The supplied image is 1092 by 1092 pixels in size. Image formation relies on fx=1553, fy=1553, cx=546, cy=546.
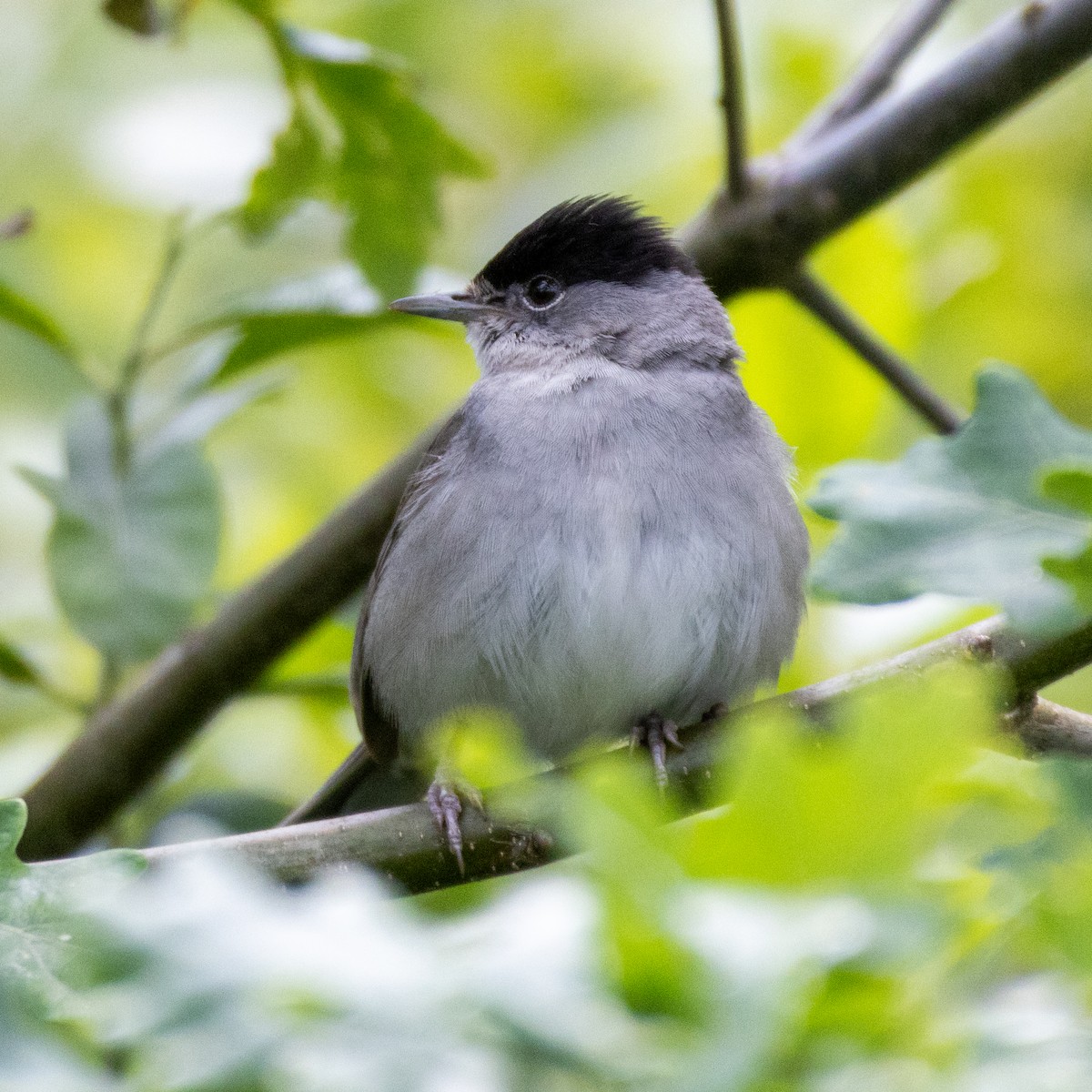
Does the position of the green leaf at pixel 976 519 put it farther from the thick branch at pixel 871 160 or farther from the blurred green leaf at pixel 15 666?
the blurred green leaf at pixel 15 666

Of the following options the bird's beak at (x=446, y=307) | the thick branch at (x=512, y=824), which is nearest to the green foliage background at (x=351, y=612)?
the bird's beak at (x=446, y=307)

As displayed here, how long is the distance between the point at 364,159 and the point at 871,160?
1.42m

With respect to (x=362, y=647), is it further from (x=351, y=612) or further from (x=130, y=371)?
(x=130, y=371)

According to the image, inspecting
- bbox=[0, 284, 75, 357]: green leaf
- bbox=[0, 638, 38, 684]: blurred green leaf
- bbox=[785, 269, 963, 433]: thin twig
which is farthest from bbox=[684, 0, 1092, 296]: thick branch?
bbox=[0, 638, 38, 684]: blurred green leaf

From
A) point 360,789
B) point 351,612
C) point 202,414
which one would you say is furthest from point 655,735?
point 202,414

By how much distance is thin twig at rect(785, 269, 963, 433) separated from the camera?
417cm

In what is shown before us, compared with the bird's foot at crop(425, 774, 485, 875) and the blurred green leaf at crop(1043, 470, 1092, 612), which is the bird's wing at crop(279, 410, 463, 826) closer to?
the bird's foot at crop(425, 774, 485, 875)

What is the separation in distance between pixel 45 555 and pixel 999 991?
9.84 feet

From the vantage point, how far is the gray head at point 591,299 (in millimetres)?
4855

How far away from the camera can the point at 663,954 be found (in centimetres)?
103

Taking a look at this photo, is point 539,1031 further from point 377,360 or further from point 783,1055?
point 377,360

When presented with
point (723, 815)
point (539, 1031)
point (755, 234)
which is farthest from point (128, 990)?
point (755, 234)

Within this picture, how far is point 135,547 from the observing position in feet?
12.8

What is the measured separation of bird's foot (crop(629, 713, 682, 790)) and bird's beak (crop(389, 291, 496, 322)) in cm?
138
